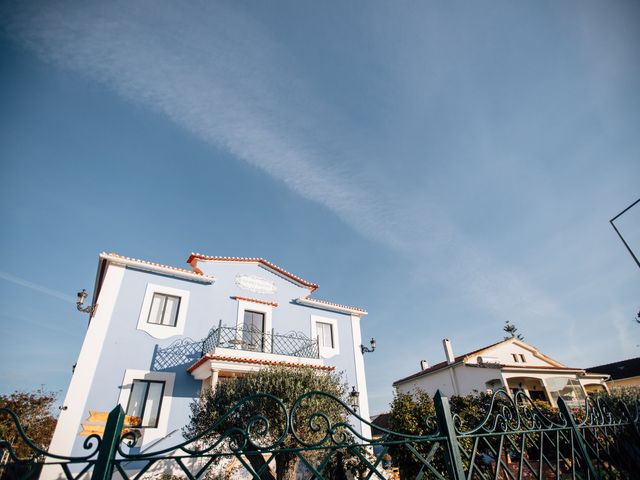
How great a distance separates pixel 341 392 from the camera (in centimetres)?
997

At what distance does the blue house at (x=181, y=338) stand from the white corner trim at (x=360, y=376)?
0.15 ft

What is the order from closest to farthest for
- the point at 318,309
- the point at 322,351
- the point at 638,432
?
the point at 638,432 < the point at 322,351 < the point at 318,309

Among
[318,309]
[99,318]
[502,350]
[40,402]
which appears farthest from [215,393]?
[502,350]

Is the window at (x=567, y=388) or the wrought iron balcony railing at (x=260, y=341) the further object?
the window at (x=567, y=388)

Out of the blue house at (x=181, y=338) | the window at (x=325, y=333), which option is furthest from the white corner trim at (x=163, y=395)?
the window at (x=325, y=333)

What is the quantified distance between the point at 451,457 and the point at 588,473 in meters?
1.87

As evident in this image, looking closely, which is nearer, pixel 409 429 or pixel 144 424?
pixel 409 429

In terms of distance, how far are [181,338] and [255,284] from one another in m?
3.92

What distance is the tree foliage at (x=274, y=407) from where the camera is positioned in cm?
777

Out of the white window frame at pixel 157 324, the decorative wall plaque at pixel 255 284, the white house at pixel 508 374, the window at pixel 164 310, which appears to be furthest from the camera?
the white house at pixel 508 374

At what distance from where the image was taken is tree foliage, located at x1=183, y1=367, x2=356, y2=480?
7.77 metres

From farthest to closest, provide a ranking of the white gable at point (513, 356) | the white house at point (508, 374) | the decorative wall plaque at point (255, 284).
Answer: the white gable at point (513, 356) → the white house at point (508, 374) → the decorative wall plaque at point (255, 284)

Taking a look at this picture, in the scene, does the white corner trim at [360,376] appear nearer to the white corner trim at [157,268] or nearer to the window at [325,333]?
the window at [325,333]

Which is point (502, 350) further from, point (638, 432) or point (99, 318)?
point (99, 318)
